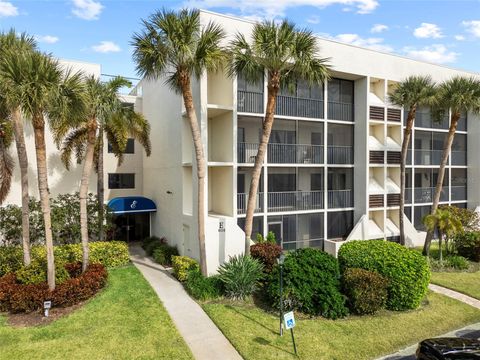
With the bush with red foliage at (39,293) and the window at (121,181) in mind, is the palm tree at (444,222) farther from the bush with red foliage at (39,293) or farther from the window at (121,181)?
the window at (121,181)

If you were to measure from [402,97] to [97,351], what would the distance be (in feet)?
66.5

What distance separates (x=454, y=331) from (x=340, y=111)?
1427 cm

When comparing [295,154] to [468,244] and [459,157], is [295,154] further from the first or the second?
[459,157]

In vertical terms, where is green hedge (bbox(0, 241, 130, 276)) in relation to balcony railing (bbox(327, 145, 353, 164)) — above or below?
below

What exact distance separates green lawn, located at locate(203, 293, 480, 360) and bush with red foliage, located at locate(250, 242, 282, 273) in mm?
2645

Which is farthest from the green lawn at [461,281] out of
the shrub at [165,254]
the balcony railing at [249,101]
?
the shrub at [165,254]

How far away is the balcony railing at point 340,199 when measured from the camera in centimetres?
2187

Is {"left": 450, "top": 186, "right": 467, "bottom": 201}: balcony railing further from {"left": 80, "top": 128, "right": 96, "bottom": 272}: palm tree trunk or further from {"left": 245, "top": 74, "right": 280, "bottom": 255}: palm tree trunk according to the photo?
{"left": 80, "top": 128, "right": 96, "bottom": 272}: palm tree trunk

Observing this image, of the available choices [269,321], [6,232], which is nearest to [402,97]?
[269,321]

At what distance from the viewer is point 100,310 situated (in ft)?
42.4

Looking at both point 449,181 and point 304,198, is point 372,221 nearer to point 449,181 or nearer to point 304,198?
point 304,198

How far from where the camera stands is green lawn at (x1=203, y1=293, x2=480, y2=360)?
10430 millimetres

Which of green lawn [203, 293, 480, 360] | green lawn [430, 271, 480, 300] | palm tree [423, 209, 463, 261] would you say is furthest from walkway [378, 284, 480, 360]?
palm tree [423, 209, 463, 261]

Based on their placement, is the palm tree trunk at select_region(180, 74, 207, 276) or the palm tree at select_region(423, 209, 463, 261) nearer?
the palm tree trunk at select_region(180, 74, 207, 276)
